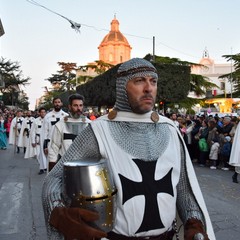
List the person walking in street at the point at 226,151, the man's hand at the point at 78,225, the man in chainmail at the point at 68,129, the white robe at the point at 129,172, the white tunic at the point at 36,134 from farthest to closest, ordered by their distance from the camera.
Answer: the white tunic at the point at 36,134 < the person walking in street at the point at 226,151 < the man in chainmail at the point at 68,129 < the white robe at the point at 129,172 < the man's hand at the point at 78,225

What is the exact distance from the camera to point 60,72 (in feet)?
286

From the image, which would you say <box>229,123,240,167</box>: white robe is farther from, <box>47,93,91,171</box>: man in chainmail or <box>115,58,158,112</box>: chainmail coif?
<box>115,58,158,112</box>: chainmail coif

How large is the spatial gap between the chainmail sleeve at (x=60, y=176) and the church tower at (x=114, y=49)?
279ft

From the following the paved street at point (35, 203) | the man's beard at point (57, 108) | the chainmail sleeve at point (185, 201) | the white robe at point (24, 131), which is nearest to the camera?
the chainmail sleeve at point (185, 201)

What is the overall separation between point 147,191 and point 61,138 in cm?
413

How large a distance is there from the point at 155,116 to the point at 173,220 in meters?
0.58

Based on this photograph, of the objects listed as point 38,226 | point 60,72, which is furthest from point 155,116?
point 60,72

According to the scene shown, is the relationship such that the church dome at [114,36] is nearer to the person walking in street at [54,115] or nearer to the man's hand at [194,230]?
the person walking in street at [54,115]

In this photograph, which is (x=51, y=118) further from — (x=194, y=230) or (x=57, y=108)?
(x=194, y=230)

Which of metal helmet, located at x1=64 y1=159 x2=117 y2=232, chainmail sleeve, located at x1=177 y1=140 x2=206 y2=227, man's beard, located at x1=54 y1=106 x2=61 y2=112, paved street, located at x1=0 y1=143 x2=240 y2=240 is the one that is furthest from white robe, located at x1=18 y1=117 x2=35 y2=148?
metal helmet, located at x1=64 y1=159 x2=117 y2=232

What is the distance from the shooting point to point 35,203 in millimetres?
6980

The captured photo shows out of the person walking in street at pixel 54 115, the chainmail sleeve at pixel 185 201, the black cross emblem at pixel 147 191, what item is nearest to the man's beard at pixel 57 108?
the person walking in street at pixel 54 115

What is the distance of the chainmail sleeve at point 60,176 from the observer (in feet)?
5.98

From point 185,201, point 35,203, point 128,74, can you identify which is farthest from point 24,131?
point 185,201
